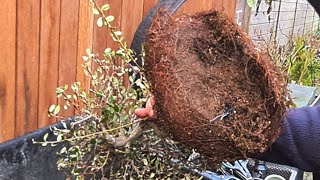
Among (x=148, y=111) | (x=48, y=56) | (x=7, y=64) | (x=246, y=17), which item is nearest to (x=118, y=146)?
(x=148, y=111)

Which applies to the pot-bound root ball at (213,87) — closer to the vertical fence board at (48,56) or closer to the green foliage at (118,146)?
the green foliage at (118,146)

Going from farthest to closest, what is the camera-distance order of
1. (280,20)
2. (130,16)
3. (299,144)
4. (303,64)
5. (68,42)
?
(280,20) < (303,64) < (130,16) < (68,42) < (299,144)

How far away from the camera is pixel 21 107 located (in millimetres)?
1801

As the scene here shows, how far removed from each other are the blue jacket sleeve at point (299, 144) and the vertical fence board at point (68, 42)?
123cm

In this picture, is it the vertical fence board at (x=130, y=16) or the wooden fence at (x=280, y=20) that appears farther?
the wooden fence at (x=280, y=20)

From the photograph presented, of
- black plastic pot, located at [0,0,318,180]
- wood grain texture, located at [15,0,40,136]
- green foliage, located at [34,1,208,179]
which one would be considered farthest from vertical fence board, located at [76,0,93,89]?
green foliage, located at [34,1,208,179]

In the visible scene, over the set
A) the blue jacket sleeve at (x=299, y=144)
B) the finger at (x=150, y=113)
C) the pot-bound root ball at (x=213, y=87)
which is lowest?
the blue jacket sleeve at (x=299, y=144)

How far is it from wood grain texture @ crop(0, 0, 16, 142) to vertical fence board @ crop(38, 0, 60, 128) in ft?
0.49

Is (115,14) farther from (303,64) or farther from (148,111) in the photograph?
(303,64)

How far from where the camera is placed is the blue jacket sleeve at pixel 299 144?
0.89 m

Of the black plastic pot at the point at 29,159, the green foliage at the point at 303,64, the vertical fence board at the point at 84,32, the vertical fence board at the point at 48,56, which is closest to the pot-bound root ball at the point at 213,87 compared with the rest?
the black plastic pot at the point at 29,159

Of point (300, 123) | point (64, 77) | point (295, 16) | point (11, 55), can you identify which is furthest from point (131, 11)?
point (295, 16)

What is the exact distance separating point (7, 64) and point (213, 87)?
1130 millimetres

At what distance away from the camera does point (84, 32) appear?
6.73ft
